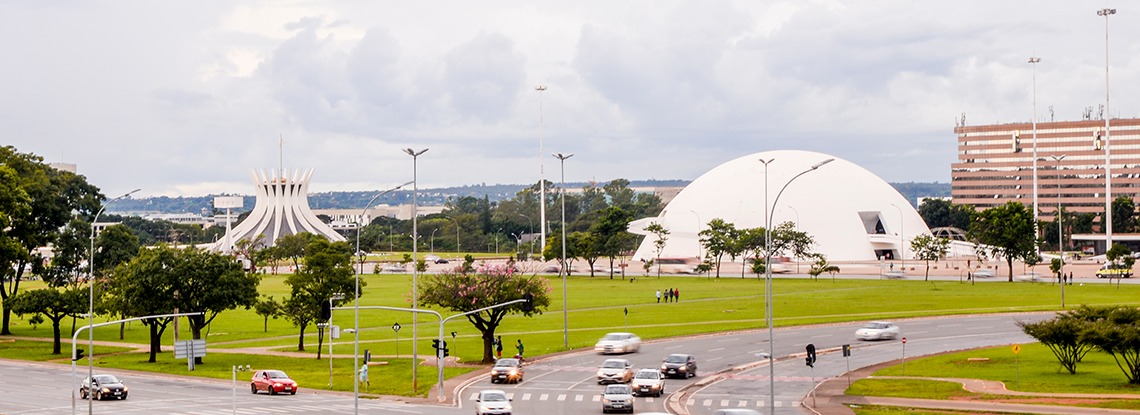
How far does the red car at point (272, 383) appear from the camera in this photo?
52750 millimetres

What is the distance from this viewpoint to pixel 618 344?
64.6 m

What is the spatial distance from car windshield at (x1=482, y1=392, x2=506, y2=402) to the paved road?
165 cm

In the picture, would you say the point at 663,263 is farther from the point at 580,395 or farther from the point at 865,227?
the point at 580,395

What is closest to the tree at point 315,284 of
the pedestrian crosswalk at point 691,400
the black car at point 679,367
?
the pedestrian crosswalk at point 691,400

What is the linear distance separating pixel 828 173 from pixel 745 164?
47.1 feet

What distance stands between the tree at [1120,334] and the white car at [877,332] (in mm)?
20731

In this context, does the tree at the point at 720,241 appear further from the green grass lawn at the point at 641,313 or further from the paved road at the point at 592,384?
the paved road at the point at 592,384

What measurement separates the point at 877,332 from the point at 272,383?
35556mm

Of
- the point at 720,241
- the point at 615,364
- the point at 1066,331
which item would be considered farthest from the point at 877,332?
the point at 720,241

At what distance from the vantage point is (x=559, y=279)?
135000 millimetres

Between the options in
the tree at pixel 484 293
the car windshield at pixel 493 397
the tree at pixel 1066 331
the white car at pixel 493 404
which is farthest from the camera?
the tree at pixel 484 293

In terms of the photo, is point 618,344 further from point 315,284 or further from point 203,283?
point 203,283

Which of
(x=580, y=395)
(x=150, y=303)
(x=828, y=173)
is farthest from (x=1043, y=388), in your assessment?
(x=828, y=173)

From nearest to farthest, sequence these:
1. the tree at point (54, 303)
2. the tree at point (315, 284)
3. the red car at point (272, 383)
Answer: the red car at point (272, 383) → the tree at point (315, 284) → the tree at point (54, 303)
